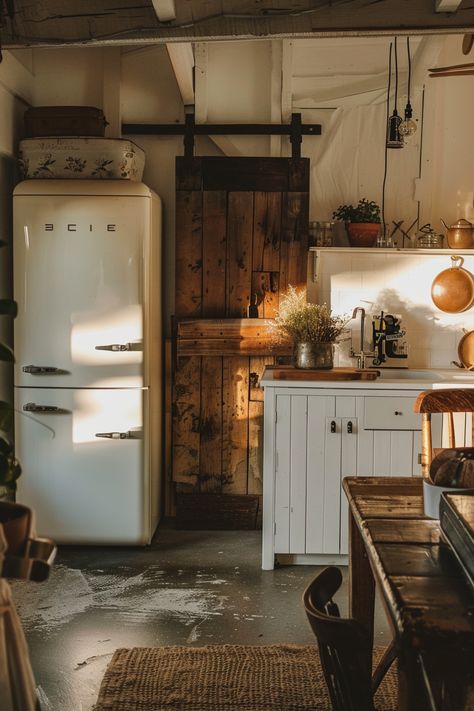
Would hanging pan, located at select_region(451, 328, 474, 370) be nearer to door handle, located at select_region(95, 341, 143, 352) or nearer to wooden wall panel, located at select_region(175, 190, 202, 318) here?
wooden wall panel, located at select_region(175, 190, 202, 318)

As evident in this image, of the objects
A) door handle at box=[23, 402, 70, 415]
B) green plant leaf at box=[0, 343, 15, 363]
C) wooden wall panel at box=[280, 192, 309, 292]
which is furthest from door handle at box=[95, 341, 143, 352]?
green plant leaf at box=[0, 343, 15, 363]

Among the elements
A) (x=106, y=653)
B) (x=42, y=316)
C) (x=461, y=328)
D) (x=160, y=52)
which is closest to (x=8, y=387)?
(x=42, y=316)

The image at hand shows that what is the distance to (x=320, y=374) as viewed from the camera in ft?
13.5

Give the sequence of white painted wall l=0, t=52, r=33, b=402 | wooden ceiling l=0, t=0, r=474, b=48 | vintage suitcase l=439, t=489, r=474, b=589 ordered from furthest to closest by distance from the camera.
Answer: white painted wall l=0, t=52, r=33, b=402 < wooden ceiling l=0, t=0, r=474, b=48 < vintage suitcase l=439, t=489, r=474, b=589

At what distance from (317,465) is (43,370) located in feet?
4.99

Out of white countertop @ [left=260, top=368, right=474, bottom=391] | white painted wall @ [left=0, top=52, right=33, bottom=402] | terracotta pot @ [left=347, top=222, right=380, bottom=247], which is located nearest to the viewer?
white countertop @ [left=260, top=368, right=474, bottom=391]

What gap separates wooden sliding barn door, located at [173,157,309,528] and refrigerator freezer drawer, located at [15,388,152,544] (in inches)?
22.2

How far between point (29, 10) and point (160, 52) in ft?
4.97

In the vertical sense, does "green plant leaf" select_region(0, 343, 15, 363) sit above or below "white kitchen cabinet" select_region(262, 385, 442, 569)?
above

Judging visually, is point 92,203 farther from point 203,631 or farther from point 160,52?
point 203,631

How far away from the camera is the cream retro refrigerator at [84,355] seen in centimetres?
427

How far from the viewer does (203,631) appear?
11.1 feet

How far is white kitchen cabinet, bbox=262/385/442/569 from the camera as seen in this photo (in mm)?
4070

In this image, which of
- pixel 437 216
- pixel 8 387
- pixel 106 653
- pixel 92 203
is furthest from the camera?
pixel 437 216
